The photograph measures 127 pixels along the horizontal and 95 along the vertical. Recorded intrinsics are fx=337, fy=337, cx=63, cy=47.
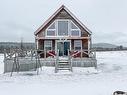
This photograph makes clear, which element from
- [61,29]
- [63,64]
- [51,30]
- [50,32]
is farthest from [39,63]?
[61,29]

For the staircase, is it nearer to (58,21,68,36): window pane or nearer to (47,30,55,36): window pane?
(58,21,68,36): window pane

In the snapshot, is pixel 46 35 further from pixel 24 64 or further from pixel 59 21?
pixel 24 64

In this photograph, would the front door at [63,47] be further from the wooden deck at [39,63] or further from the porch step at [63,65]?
the porch step at [63,65]

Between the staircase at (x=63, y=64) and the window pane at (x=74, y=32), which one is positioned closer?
the staircase at (x=63, y=64)

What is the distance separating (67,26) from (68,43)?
6.12 feet

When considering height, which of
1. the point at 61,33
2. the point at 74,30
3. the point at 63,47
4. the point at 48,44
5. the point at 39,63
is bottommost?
the point at 39,63

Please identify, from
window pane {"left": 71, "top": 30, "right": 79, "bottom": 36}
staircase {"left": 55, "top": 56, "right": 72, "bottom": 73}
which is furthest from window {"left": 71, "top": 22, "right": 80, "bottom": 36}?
staircase {"left": 55, "top": 56, "right": 72, "bottom": 73}

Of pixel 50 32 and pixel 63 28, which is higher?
pixel 63 28

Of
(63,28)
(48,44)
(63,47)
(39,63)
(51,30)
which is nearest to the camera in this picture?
(39,63)

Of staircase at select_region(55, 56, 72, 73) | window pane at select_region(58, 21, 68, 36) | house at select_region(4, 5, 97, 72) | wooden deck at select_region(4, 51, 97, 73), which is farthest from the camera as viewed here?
window pane at select_region(58, 21, 68, 36)

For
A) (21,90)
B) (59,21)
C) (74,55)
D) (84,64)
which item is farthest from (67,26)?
(21,90)

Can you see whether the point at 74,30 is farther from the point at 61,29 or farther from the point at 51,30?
the point at 51,30

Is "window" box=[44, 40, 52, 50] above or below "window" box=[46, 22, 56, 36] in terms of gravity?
below

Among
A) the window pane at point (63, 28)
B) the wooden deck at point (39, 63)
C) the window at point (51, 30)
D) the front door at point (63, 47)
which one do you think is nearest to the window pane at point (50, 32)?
the window at point (51, 30)
